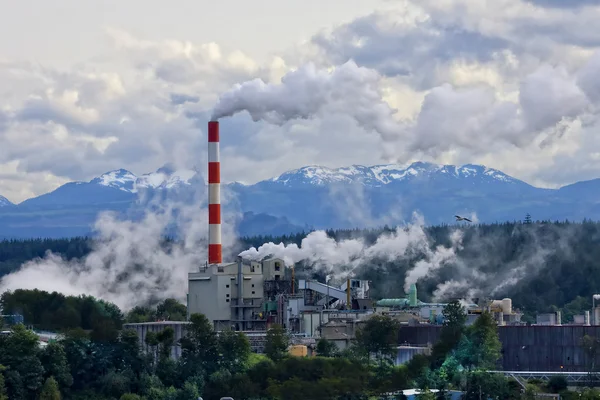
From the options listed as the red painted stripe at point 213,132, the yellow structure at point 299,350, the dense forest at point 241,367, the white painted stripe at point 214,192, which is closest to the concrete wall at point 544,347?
the dense forest at point 241,367

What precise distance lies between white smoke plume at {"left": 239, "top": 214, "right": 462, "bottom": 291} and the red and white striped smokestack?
14.9 ft

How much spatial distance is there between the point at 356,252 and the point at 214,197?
25.8 meters

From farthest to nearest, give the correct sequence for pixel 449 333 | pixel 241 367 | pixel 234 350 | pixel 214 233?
pixel 214 233 → pixel 449 333 → pixel 234 350 → pixel 241 367

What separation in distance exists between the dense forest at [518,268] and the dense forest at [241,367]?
4502 cm

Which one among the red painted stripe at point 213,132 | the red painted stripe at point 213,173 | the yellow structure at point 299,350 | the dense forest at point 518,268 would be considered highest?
the red painted stripe at point 213,132

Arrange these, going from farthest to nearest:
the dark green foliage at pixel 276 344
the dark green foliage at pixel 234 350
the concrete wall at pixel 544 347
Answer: the concrete wall at pixel 544 347 → the dark green foliage at pixel 234 350 → the dark green foliage at pixel 276 344

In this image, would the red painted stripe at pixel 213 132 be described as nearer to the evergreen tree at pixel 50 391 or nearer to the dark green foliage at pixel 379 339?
the dark green foliage at pixel 379 339

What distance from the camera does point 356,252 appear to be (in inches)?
5207

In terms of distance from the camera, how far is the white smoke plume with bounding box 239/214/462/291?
11681cm

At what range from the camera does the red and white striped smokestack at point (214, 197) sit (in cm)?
10894

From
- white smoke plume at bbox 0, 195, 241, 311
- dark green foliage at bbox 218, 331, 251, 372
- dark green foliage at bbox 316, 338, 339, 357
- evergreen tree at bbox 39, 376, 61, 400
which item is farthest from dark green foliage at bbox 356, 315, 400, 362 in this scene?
white smoke plume at bbox 0, 195, 241, 311

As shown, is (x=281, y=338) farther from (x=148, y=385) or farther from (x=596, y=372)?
(x=596, y=372)

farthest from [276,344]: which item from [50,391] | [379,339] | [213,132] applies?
[213,132]

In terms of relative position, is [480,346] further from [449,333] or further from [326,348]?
[326,348]
